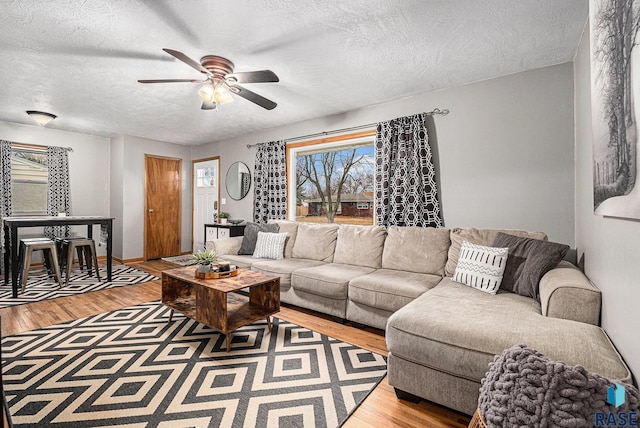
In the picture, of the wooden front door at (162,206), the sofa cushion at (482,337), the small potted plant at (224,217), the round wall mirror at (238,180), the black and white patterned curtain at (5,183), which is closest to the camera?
the sofa cushion at (482,337)

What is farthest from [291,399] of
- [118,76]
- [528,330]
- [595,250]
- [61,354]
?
[118,76]

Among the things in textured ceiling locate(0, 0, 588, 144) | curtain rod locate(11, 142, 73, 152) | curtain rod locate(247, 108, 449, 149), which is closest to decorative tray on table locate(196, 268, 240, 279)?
textured ceiling locate(0, 0, 588, 144)

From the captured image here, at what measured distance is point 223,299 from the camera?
7.36 feet

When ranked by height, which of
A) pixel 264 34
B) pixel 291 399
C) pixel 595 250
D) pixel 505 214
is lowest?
pixel 291 399

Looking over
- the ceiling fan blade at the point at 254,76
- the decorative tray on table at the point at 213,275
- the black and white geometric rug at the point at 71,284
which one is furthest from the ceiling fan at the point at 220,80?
the black and white geometric rug at the point at 71,284

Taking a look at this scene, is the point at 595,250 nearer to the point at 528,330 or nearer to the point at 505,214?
the point at 528,330

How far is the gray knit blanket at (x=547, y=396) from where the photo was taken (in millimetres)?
896

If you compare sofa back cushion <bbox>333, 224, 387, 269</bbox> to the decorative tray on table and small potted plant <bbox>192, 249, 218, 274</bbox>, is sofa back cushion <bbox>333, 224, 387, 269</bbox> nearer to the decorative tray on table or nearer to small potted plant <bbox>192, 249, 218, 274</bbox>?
the decorative tray on table

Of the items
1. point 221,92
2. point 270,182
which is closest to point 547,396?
point 221,92

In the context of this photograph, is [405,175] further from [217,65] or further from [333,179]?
[217,65]

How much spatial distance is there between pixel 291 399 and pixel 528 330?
131 centimetres

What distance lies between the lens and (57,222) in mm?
3924

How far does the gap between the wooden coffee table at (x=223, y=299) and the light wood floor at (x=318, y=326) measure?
1.33 ft

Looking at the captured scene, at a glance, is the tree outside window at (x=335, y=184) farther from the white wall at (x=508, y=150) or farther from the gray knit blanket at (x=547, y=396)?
the gray knit blanket at (x=547, y=396)
